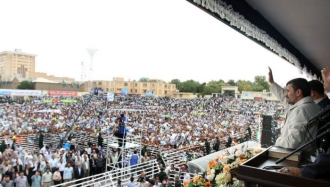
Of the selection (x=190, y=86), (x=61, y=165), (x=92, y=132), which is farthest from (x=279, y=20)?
(x=190, y=86)

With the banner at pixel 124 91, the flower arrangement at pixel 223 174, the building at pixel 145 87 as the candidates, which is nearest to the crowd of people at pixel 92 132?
the banner at pixel 124 91

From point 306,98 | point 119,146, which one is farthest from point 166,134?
point 306,98

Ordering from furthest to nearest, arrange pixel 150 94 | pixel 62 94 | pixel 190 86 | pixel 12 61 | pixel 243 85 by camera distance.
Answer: pixel 190 86 < pixel 150 94 < pixel 243 85 < pixel 62 94 < pixel 12 61

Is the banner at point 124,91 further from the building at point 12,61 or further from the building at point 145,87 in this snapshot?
the building at point 12,61

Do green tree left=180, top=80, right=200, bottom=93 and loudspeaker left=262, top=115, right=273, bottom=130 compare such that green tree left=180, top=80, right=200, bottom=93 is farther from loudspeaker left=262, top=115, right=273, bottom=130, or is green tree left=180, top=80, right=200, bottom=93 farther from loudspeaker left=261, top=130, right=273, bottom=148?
loudspeaker left=261, top=130, right=273, bottom=148

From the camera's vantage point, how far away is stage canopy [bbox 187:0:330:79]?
4.24 ft

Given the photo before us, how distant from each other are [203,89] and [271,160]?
2170cm

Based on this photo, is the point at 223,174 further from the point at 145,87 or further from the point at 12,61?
the point at 145,87

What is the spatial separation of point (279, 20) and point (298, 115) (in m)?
1.23

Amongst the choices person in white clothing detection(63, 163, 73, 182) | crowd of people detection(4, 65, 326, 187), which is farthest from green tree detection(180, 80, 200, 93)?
person in white clothing detection(63, 163, 73, 182)

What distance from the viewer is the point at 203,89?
868 inches

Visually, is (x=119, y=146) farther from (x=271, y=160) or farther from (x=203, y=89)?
(x=203, y=89)

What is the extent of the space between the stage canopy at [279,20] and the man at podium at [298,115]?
578 millimetres

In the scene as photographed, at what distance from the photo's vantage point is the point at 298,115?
73 centimetres
